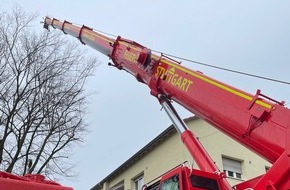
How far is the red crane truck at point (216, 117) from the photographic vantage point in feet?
18.3

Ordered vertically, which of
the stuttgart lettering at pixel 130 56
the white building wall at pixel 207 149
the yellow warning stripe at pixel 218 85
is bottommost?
the yellow warning stripe at pixel 218 85

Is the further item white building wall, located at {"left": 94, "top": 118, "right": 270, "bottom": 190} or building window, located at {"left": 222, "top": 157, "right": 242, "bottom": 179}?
building window, located at {"left": 222, "top": 157, "right": 242, "bottom": 179}

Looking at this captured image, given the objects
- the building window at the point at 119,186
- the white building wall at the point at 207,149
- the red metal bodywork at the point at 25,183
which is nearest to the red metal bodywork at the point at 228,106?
the red metal bodywork at the point at 25,183

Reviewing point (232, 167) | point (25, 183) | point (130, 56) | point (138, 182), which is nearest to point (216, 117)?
point (25, 183)

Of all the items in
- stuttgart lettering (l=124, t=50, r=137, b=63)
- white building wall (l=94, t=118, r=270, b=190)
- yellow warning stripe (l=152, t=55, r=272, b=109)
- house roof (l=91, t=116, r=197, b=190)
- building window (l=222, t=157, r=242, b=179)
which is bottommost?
yellow warning stripe (l=152, t=55, r=272, b=109)

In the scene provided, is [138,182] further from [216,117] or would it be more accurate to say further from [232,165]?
[216,117]

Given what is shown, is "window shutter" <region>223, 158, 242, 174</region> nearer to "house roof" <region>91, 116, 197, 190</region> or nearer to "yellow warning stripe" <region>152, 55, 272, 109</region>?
"house roof" <region>91, 116, 197, 190</region>

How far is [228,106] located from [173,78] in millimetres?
1956

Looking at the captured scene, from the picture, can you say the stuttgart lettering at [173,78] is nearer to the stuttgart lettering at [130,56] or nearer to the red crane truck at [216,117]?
the red crane truck at [216,117]

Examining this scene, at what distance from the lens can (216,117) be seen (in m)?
6.92

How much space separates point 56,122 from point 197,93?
1214cm

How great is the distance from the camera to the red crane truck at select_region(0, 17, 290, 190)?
5.59m

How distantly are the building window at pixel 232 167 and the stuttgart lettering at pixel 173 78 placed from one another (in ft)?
34.8

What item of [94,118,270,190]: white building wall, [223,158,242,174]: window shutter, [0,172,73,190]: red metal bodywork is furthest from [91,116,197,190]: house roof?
[0,172,73,190]: red metal bodywork
